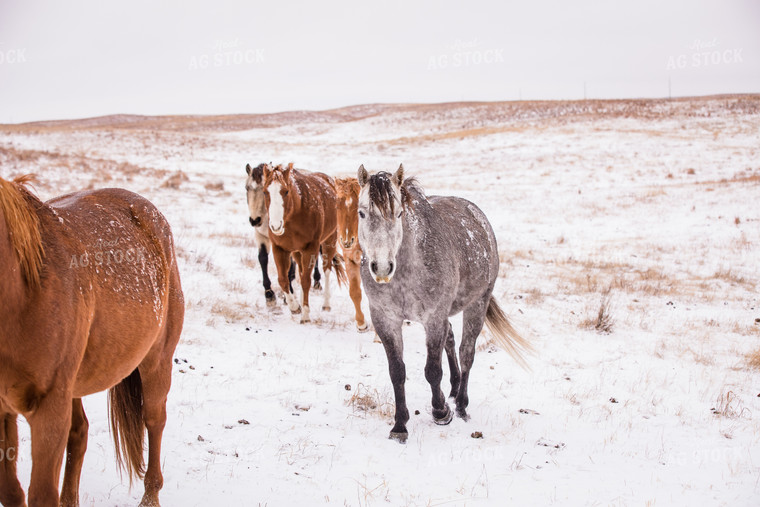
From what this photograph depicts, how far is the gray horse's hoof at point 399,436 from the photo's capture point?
172 inches

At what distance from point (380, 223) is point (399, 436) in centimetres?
189

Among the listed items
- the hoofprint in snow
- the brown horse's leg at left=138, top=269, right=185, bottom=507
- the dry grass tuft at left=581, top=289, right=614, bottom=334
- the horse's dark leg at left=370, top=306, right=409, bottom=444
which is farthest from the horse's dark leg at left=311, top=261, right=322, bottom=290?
the brown horse's leg at left=138, top=269, right=185, bottom=507

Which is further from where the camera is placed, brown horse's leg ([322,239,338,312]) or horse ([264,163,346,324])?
brown horse's leg ([322,239,338,312])

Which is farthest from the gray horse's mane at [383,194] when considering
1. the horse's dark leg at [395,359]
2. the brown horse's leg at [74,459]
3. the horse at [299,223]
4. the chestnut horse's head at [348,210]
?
the horse at [299,223]

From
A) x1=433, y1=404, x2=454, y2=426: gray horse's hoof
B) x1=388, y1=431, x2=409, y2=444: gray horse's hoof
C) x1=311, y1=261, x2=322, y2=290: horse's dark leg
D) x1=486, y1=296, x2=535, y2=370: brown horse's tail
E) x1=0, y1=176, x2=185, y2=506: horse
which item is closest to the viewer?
x1=0, y1=176, x2=185, y2=506: horse

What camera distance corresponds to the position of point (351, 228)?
639 cm

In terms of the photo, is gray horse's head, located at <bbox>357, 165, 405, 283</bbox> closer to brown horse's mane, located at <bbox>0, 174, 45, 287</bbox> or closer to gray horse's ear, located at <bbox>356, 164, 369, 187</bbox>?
gray horse's ear, located at <bbox>356, 164, 369, 187</bbox>

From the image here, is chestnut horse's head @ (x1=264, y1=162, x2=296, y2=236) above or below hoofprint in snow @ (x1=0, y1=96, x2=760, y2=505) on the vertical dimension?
above

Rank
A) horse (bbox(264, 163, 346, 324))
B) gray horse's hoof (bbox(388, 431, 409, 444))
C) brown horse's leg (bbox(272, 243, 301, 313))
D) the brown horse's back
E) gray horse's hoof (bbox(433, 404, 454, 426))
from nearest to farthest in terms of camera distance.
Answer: the brown horse's back, gray horse's hoof (bbox(388, 431, 409, 444)), gray horse's hoof (bbox(433, 404, 454, 426)), horse (bbox(264, 163, 346, 324)), brown horse's leg (bbox(272, 243, 301, 313))

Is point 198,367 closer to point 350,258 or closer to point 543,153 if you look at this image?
point 350,258

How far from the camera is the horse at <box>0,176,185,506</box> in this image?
2.21m

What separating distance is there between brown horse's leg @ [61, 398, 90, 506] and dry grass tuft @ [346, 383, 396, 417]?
95.7 inches

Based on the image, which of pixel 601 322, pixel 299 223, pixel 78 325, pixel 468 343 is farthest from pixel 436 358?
pixel 601 322

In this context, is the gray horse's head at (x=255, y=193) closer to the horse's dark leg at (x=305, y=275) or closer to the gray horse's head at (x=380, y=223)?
the horse's dark leg at (x=305, y=275)
